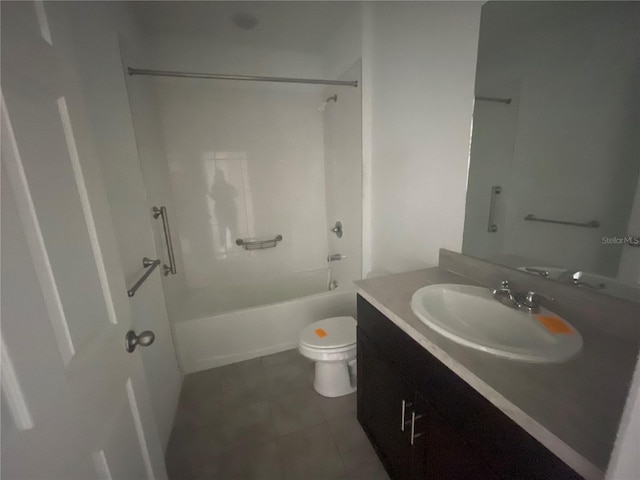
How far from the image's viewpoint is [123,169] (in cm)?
121

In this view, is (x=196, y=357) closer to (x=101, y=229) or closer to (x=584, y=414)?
(x=101, y=229)

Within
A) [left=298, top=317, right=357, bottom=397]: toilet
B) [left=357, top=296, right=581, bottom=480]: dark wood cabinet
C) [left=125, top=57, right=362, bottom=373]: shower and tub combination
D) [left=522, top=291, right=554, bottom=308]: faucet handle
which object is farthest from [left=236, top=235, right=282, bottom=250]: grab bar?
[left=522, top=291, right=554, bottom=308]: faucet handle

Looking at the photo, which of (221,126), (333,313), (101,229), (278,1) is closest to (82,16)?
(101,229)

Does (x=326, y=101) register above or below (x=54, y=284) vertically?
above

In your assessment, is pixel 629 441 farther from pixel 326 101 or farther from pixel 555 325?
pixel 326 101

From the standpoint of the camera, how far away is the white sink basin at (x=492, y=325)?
0.65 m

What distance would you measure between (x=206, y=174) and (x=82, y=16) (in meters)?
1.42

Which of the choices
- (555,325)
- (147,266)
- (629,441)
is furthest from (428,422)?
(147,266)

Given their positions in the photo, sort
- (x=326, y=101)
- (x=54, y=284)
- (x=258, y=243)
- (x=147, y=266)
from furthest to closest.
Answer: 1. (x=258, y=243)
2. (x=326, y=101)
3. (x=147, y=266)
4. (x=54, y=284)

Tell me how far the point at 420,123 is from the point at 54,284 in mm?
1549

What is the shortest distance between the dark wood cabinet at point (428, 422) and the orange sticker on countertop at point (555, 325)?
0.34 meters

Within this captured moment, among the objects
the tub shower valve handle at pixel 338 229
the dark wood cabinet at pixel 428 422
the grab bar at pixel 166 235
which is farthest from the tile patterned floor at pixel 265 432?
the tub shower valve handle at pixel 338 229

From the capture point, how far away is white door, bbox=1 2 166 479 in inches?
15.1

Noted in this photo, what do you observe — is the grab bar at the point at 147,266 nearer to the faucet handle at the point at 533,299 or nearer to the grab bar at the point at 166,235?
the grab bar at the point at 166,235
